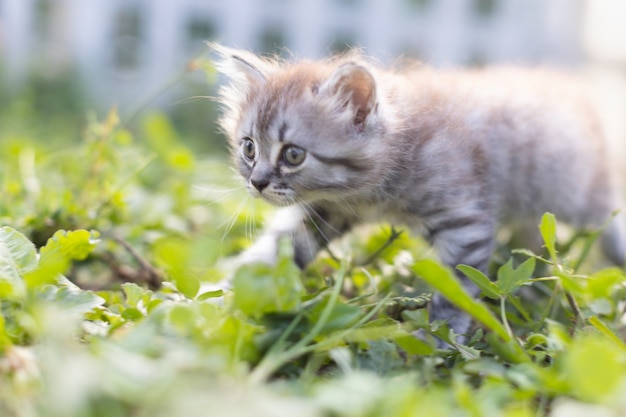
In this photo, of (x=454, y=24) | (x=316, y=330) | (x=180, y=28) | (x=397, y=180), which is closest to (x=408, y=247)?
(x=397, y=180)

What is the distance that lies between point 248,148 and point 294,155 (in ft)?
0.68

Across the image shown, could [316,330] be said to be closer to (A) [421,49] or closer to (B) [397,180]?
(B) [397,180]

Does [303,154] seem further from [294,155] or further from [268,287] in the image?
[268,287]

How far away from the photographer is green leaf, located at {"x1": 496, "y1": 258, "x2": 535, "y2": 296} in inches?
50.9

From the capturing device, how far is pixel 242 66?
6.45 feet

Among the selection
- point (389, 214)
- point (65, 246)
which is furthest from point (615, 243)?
point (65, 246)

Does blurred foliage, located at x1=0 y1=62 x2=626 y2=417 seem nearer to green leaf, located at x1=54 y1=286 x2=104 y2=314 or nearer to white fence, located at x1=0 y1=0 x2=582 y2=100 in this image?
green leaf, located at x1=54 y1=286 x2=104 y2=314

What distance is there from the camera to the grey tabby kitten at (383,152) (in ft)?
5.79

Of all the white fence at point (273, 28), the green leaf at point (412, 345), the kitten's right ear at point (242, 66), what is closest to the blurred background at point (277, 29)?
the white fence at point (273, 28)

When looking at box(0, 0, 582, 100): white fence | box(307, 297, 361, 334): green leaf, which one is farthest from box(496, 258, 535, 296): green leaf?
box(0, 0, 582, 100): white fence

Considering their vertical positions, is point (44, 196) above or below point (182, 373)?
below

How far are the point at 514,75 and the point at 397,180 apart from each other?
103 centimetres

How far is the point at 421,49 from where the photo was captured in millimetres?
14695

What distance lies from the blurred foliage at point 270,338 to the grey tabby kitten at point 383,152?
0.15 metres
